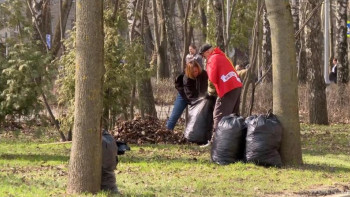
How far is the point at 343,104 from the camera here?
2466 cm

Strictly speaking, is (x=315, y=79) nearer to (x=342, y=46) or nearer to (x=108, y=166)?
(x=342, y=46)

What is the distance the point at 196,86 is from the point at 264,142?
4.36 meters

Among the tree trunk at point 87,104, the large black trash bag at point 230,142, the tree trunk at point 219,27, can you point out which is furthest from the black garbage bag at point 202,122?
the tree trunk at point 87,104

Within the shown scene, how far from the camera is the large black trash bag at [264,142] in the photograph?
506 inches

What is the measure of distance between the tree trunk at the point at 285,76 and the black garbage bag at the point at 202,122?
3.23 metres

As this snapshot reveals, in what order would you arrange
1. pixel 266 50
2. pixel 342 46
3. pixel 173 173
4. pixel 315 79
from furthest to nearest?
pixel 342 46 → pixel 266 50 → pixel 315 79 → pixel 173 173

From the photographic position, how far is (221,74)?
1544cm

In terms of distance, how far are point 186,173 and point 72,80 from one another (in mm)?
3614

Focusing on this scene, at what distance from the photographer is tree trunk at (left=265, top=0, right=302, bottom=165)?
13055 millimetres

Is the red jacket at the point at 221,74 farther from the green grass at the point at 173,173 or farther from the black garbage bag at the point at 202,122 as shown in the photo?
the green grass at the point at 173,173

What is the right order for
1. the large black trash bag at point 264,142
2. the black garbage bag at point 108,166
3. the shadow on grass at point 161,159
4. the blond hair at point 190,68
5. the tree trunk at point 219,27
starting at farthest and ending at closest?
the tree trunk at point 219,27 < the blond hair at point 190,68 < the shadow on grass at point 161,159 < the large black trash bag at point 264,142 < the black garbage bag at point 108,166

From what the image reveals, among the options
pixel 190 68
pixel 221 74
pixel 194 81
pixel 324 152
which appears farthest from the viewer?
pixel 194 81

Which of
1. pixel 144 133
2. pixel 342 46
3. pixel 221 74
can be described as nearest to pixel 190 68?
pixel 221 74

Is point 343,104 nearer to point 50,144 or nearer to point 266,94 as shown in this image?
point 266,94
